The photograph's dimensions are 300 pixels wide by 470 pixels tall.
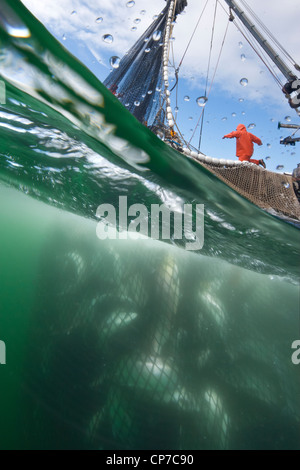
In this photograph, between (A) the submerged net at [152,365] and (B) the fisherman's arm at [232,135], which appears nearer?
(A) the submerged net at [152,365]

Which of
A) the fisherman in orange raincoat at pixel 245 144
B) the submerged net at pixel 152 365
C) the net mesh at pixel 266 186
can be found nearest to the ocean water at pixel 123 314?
the submerged net at pixel 152 365

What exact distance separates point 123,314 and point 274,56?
442 inches

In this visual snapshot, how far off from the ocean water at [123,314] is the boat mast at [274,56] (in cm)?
721

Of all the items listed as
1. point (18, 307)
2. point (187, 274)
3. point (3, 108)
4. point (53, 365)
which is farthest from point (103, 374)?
point (3, 108)

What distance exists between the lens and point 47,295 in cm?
436

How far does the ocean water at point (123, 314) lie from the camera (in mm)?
2389

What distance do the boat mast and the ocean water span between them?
721 centimetres

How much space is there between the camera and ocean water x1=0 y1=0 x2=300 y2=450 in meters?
2.39

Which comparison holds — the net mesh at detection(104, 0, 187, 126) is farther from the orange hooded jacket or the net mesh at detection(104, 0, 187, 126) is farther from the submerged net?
the submerged net

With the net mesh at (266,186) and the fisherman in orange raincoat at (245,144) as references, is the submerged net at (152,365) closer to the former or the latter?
the net mesh at (266,186)

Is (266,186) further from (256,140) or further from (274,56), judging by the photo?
(274,56)

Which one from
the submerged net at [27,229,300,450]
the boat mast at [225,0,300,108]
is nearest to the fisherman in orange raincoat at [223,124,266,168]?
the submerged net at [27,229,300,450]

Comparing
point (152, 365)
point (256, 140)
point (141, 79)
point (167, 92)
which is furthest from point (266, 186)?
point (141, 79)
